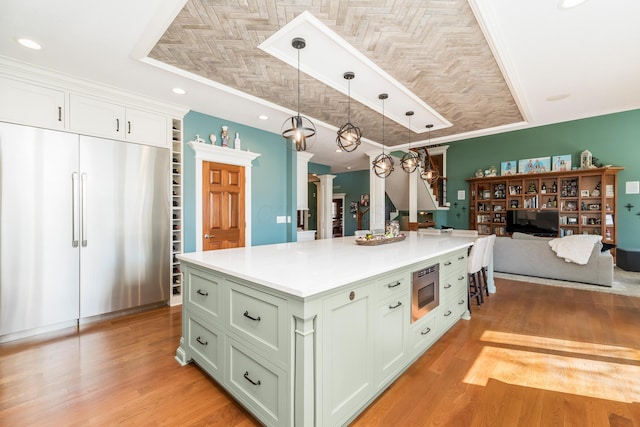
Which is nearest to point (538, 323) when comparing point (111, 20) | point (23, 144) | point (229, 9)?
point (229, 9)

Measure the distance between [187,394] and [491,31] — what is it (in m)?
3.81

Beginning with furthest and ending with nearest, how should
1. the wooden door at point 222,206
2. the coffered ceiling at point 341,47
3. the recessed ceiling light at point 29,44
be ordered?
the wooden door at point 222,206 → the recessed ceiling light at point 29,44 → the coffered ceiling at point 341,47

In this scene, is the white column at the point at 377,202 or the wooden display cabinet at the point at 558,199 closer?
the wooden display cabinet at the point at 558,199

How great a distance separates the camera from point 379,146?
20.7ft

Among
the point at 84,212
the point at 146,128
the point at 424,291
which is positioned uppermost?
the point at 146,128

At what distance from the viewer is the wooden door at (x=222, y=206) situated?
13.5 feet

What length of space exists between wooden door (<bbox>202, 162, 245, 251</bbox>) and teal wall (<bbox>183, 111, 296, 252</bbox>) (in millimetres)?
196

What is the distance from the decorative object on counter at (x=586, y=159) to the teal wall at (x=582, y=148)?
0.15m

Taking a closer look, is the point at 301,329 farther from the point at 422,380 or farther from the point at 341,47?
the point at 341,47

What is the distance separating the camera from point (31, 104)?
2781 millimetres

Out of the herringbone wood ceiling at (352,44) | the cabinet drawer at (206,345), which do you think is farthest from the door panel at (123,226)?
the cabinet drawer at (206,345)

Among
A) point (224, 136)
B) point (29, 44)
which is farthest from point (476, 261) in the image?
point (29, 44)

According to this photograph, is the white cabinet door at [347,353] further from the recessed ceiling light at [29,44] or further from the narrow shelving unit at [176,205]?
the recessed ceiling light at [29,44]

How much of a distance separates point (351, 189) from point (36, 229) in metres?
8.44
